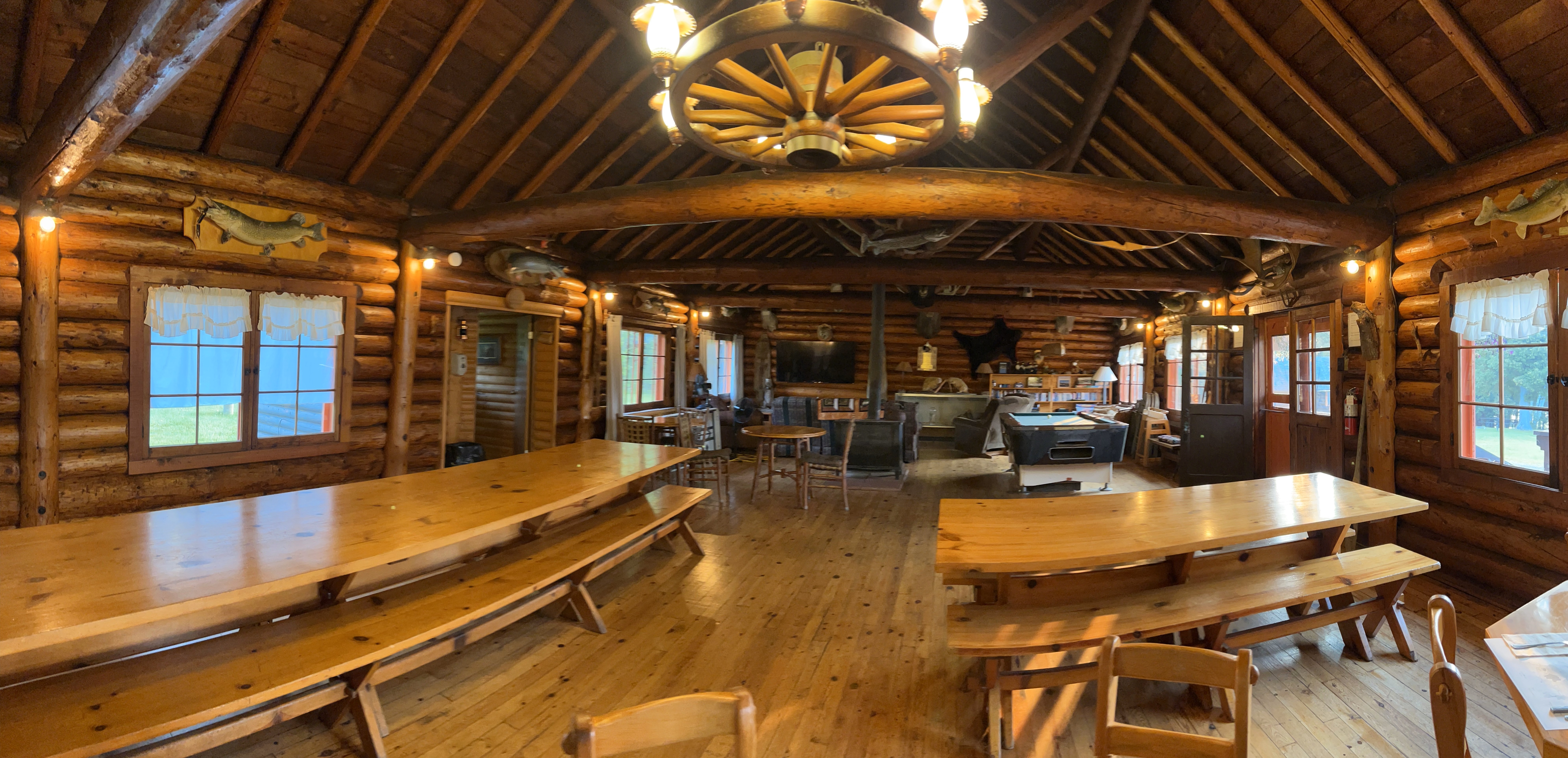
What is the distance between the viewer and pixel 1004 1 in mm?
4762

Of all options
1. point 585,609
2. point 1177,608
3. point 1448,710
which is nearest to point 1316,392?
point 1177,608

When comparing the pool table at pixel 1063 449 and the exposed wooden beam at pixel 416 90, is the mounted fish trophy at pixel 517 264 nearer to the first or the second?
the exposed wooden beam at pixel 416 90

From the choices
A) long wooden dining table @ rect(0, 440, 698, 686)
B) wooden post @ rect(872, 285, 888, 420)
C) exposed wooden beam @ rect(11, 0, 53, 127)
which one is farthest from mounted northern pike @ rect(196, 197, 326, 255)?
wooden post @ rect(872, 285, 888, 420)

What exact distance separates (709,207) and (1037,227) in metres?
5.76

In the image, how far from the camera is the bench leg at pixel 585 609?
10.9 ft

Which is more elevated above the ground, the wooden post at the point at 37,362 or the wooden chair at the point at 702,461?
the wooden post at the point at 37,362

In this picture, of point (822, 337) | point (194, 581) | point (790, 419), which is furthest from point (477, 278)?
point (822, 337)

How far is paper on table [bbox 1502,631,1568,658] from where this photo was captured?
1604 millimetres

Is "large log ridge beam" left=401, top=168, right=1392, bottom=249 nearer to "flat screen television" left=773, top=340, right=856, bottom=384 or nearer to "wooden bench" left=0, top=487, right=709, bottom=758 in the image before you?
"wooden bench" left=0, top=487, right=709, bottom=758

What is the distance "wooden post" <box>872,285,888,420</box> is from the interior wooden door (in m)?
4.78

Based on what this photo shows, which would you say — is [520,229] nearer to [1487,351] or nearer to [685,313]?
[685,313]

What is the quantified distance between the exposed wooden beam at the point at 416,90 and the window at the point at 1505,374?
273 inches

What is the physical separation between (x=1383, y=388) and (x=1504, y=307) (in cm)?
102

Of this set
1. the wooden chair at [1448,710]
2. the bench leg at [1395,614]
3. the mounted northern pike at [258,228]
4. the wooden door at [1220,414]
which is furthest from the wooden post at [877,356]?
the wooden chair at [1448,710]
